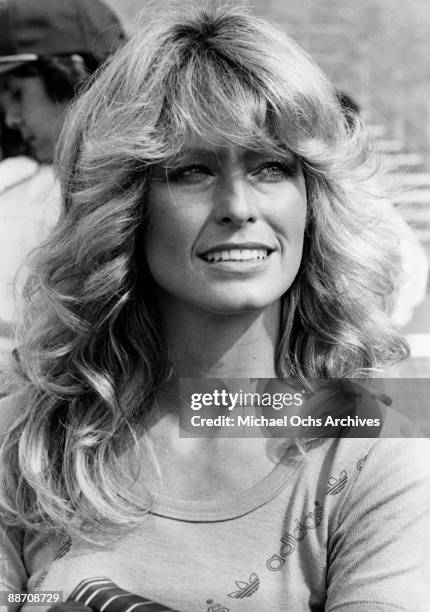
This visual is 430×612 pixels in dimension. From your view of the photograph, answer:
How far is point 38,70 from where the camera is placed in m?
2.21

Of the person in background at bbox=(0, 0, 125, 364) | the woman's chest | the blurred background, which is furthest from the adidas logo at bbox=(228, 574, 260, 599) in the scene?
the blurred background

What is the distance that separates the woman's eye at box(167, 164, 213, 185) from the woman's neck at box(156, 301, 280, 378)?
174 millimetres

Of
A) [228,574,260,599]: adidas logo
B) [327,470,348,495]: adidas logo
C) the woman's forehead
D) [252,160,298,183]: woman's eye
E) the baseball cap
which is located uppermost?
the baseball cap

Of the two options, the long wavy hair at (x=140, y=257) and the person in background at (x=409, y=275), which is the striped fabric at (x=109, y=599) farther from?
the person in background at (x=409, y=275)

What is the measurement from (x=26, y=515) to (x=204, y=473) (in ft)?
0.80

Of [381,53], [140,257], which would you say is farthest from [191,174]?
[381,53]

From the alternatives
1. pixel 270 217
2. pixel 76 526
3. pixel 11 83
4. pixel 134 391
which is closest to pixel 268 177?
pixel 270 217

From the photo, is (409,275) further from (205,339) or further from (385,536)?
(385,536)

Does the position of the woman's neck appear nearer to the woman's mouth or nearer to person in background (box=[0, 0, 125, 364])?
the woman's mouth

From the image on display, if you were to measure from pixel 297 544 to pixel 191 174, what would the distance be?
46cm

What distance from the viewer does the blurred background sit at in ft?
14.6

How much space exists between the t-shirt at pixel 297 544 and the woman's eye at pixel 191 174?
36 centimetres

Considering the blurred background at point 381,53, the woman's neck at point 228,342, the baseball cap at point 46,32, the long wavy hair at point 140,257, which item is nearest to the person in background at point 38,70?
the baseball cap at point 46,32

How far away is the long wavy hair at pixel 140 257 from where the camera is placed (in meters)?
1.20
